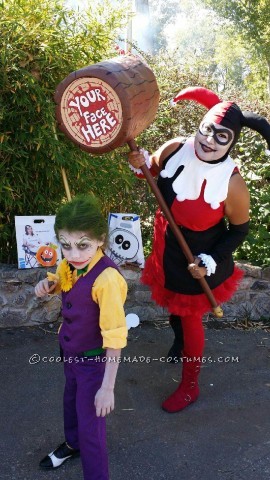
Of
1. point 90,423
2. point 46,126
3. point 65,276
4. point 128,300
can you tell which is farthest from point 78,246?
point 128,300

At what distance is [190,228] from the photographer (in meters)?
2.55

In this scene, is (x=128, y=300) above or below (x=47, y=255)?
below

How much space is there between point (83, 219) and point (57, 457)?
1.13 metres

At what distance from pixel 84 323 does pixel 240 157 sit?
2.84 m

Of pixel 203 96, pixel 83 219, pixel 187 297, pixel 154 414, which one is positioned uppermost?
pixel 203 96

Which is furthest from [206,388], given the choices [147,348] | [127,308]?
[127,308]

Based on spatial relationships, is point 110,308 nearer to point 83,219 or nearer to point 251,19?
point 83,219

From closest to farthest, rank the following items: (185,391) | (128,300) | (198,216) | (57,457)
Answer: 1. (57,457)
2. (198,216)
3. (185,391)
4. (128,300)

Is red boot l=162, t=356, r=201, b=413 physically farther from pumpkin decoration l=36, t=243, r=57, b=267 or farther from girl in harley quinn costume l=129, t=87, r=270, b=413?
pumpkin decoration l=36, t=243, r=57, b=267

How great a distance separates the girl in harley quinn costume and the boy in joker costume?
0.61 m

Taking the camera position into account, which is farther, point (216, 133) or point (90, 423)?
point (216, 133)

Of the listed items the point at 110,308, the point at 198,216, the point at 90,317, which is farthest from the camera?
the point at 198,216

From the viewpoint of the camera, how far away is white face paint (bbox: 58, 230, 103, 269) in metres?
1.84

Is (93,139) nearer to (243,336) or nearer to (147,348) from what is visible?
(147,348)
